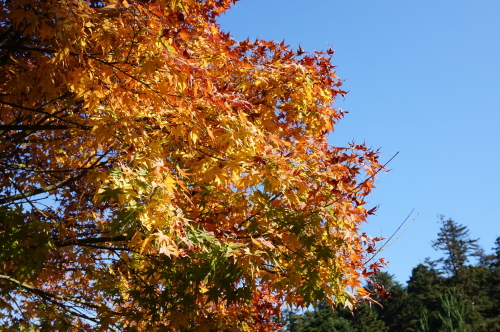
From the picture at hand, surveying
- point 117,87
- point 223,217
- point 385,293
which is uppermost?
point 117,87

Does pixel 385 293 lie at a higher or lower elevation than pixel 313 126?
lower

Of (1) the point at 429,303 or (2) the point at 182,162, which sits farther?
(1) the point at 429,303

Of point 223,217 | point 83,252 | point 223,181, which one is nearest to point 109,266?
point 83,252

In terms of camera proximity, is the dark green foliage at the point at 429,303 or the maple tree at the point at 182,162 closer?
the maple tree at the point at 182,162

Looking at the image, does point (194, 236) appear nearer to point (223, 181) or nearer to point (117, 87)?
point (223, 181)

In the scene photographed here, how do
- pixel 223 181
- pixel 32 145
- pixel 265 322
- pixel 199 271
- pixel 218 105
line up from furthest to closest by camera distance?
pixel 32 145 < pixel 265 322 < pixel 223 181 < pixel 199 271 < pixel 218 105

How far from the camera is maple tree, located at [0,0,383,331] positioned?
3572 millimetres

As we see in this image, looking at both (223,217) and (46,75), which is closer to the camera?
(46,75)

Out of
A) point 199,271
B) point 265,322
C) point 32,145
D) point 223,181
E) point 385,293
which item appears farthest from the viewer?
point 32,145

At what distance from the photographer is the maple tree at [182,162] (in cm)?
357

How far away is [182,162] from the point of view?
5.00 metres

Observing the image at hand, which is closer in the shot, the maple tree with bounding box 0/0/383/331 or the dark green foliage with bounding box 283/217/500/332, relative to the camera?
the maple tree with bounding box 0/0/383/331

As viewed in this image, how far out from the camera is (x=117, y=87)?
4.12 m

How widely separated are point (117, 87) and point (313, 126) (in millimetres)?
2797
